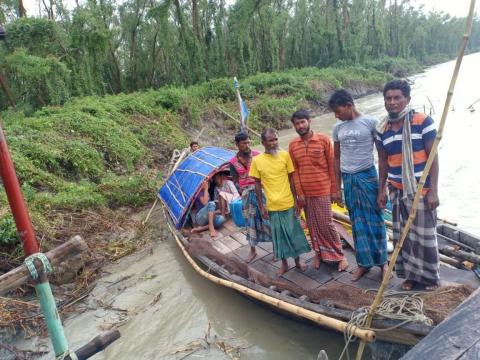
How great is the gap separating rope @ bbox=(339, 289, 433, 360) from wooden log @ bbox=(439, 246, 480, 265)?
81 cm

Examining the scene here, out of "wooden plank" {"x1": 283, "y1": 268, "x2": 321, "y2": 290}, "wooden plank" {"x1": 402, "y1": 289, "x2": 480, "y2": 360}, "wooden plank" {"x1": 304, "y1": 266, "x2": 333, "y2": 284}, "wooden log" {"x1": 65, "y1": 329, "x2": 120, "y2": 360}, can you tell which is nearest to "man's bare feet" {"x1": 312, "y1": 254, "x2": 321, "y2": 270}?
"wooden plank" {"x1": 304, "y1": 266, "x2": 333, "y2": 284}

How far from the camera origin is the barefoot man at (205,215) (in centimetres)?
568

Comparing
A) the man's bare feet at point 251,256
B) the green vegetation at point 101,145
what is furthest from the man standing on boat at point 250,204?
the green vegetation at point 101,145

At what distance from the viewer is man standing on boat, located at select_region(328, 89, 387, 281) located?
325 cm

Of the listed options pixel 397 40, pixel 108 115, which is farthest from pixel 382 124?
pixel 397 40

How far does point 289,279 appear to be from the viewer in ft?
12.9

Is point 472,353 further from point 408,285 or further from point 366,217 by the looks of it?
point 366,217

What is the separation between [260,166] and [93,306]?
3.04 metres

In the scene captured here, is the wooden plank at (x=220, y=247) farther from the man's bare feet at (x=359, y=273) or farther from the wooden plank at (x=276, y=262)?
the man's bare feet at (x=359, y=273)

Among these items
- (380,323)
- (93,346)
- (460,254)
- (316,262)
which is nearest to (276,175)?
(316,262)

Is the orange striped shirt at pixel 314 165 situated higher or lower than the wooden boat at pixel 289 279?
higher

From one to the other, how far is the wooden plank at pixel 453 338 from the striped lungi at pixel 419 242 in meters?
1.17

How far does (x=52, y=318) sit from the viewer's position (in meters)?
2.40

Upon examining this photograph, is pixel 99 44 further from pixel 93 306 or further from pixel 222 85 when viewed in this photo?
pixel 93 306
